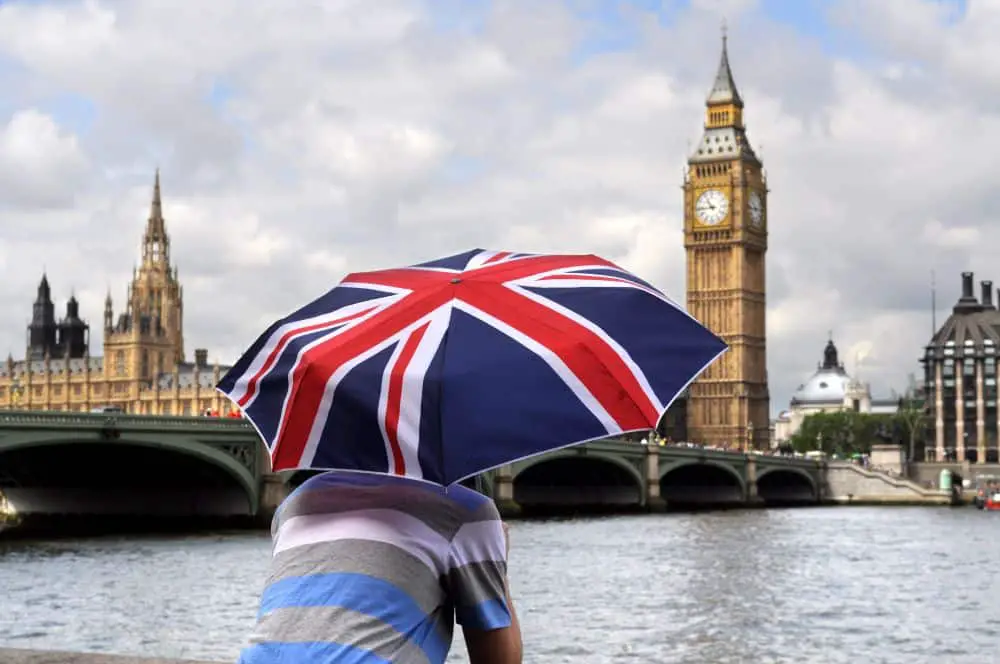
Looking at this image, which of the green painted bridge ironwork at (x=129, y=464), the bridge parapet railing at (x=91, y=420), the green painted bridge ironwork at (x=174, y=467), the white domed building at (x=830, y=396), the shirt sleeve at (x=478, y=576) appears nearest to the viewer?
the shirt sleeve at (x=478, y=576)

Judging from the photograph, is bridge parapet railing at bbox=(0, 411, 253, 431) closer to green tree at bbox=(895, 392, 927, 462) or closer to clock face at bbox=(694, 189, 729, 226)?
clock face at bbox=(694, 189, 729, 226)

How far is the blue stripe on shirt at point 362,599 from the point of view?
3.05 m

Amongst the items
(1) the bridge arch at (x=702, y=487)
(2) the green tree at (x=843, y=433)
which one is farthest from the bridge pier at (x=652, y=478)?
(2) the green tree at (x=843, y=433)

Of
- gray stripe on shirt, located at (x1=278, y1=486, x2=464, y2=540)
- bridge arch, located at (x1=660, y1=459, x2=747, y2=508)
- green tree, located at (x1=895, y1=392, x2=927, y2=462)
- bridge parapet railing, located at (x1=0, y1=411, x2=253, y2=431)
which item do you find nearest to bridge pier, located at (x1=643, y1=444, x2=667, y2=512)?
bridge arch, located at (x1=660, y1=459, x2=747, y2=508)

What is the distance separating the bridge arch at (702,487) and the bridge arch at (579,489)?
25.0ft

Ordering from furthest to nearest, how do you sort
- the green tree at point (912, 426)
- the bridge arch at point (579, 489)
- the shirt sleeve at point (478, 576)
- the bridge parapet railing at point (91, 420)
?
the green tree at point (912, 426)
the bridge arch at point (579, 489)
the bridge parapet railing at point (91, 420)
the shirt sleeve at point (478, 576)

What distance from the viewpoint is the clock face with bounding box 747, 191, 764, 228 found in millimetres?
119375

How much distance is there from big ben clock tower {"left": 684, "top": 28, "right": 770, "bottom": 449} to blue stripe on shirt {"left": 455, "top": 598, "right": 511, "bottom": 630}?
113 meters

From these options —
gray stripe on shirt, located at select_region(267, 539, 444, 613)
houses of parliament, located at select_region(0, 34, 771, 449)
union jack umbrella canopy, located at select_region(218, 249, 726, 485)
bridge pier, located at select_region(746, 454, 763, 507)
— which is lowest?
bridge pier, located at select_region(746, 454, 763, 507)

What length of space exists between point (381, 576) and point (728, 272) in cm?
11650

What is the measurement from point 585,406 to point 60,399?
135996mm

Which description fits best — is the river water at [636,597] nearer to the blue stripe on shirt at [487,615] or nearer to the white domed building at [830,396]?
the blue stripe on shirt at [487,615]

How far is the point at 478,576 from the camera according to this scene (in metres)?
3.13

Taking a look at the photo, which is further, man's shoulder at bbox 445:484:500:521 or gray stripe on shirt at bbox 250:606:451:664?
man's shoulder at bbox 445:484:500:521
